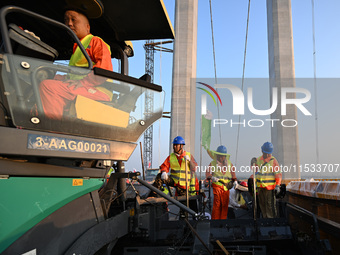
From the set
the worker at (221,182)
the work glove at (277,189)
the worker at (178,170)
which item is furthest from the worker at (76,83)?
the work glove at (277,189)

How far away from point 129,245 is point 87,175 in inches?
69.1

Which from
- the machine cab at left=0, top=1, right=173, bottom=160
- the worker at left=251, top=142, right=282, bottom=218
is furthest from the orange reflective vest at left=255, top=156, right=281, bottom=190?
the machine cab at left=0, top=1, right=173, bottom=160

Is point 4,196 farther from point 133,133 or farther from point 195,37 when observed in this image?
point 195,37

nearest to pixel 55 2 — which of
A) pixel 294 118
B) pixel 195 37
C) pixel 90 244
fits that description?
pixel 90 244

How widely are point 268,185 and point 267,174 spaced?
22cm

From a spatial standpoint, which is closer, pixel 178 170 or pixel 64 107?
pixel 64 107

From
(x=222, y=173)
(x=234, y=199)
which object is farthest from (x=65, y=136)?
(x=234, y=199)

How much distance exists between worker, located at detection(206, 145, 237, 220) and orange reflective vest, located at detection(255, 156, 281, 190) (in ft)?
1.82

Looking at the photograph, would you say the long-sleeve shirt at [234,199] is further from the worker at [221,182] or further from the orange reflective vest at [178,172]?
the orange reflective vest at [178,172]

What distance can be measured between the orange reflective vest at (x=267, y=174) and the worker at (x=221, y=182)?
0.55 m

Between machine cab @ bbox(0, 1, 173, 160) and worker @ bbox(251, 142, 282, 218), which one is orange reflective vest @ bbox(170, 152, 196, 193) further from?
machine cab @ bbox(0, 1, 173, 160)

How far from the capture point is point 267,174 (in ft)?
19.6

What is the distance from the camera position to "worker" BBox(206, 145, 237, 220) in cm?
602

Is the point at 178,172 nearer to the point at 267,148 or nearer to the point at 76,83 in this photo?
the point at 267,148
